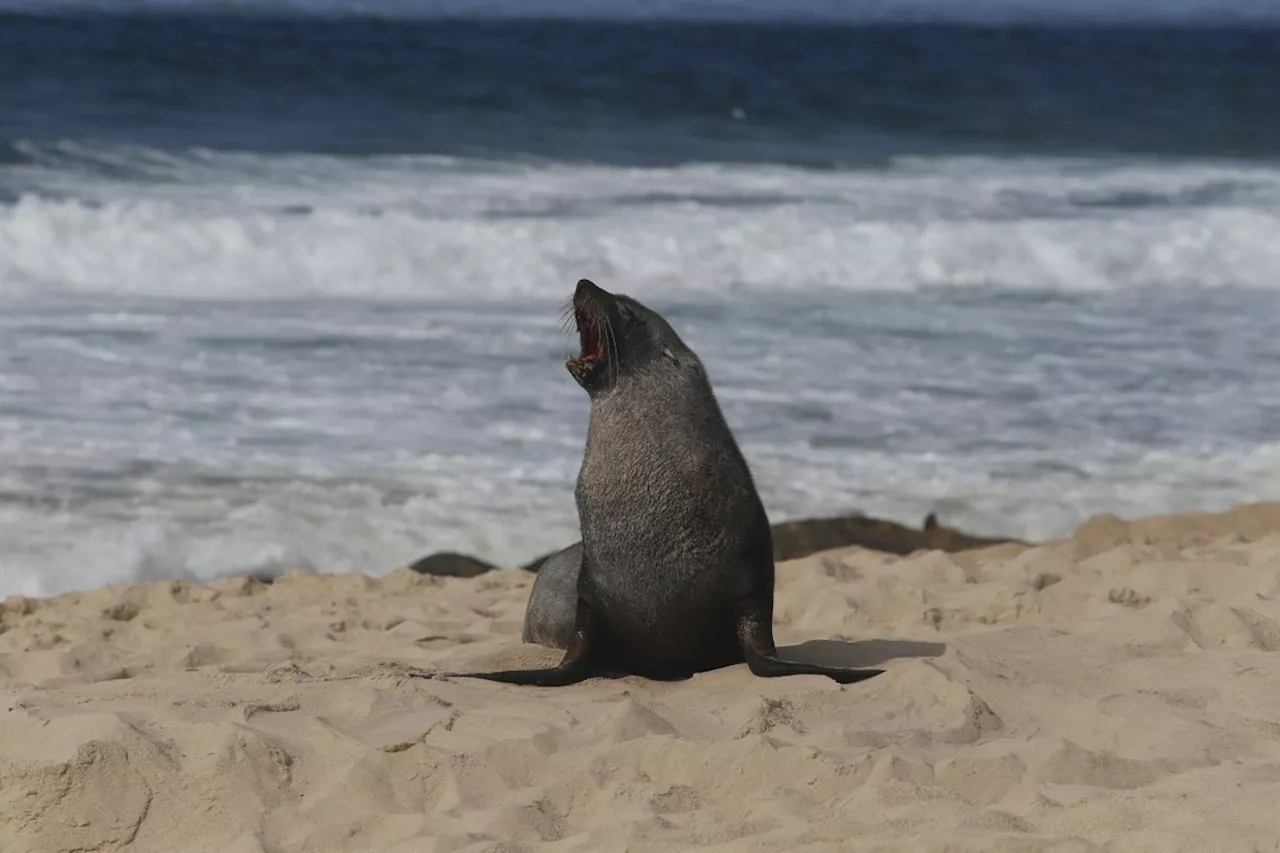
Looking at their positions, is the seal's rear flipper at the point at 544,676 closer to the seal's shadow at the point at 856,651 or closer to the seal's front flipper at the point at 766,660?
the seal's front flipper at the point at 766,660

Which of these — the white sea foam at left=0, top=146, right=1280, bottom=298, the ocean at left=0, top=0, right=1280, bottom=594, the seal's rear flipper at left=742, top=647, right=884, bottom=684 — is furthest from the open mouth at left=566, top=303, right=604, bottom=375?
the white sea foam at left=0, top=146, right=1280, bottom=298

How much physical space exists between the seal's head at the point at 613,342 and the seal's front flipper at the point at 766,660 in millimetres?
793

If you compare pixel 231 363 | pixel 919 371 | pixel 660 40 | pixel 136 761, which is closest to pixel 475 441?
pixel 231 363

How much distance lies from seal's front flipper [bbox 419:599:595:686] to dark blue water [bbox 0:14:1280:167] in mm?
18775

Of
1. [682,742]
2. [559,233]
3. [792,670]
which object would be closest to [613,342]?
[792,670]

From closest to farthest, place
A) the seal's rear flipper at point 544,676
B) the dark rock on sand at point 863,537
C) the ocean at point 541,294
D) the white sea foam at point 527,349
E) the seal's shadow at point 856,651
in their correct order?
the seal's rear flipper at point 544,676 < the seal's shadow at point 856,651 < the dark rock on sand at point 863,537 < the white sea foam at point 527,349 < the ocean at point 541,294

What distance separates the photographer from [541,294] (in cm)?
1526

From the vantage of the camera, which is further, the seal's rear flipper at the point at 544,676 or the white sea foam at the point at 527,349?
the white sea foam at the point at 527,349

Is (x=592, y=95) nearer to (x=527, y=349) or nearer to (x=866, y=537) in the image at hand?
(x=527, y=349)

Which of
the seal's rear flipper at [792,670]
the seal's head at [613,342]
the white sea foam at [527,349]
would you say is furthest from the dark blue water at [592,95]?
the seal's rear flipper at [792,670]

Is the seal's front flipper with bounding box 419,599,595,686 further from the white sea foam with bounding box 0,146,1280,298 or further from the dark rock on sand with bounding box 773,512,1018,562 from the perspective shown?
the white sea foam with bounding box 0,146,1280,298

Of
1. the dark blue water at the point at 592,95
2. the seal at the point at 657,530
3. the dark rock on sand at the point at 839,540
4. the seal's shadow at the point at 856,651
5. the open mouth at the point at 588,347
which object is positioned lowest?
the dark rock on sand at the point at 839,540

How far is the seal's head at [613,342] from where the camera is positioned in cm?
509

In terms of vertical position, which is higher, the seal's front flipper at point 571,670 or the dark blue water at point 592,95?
the dark blue water at point 592,95
